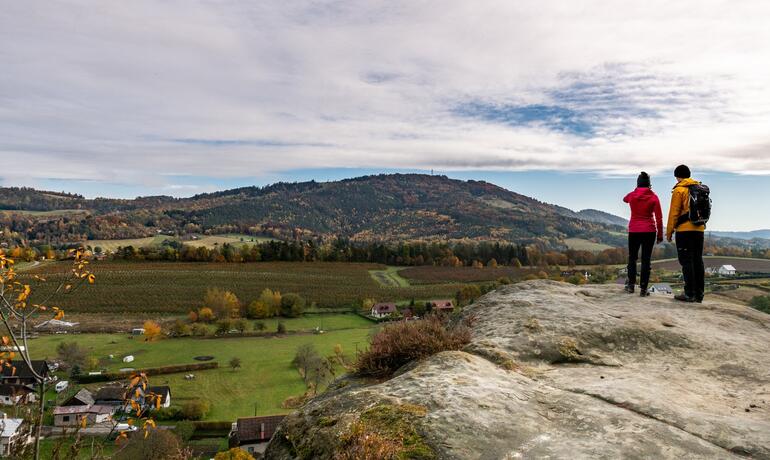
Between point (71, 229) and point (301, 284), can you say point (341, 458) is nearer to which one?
point (301, 284)

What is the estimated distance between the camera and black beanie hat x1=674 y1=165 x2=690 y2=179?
9.77m

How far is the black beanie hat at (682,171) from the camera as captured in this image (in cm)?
977

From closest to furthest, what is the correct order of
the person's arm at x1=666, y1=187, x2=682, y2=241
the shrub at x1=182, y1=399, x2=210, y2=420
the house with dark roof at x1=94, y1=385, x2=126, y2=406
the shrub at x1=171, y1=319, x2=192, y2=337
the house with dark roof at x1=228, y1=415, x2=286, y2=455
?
the person's arm at x1=666, y1=187, x2=682, y2=241, the house with dark roof at x1=228, y1=415, x2=286, y2=455, the shrub at x1=182, y1=399, x2=210, y2=420, the house with dark roof at x1=94, y1=385, x2=126, y2=406, the shrub at x1=171, y1=319, x2=192, y2=337

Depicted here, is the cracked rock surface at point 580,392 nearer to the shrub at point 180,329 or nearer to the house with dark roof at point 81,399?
the house with dark roof at point 81,399

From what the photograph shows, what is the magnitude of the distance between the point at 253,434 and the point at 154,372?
81.4 feet

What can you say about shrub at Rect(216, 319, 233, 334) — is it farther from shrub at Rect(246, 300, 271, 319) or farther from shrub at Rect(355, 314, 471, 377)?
shrub at Rect(355, 314, 471, 377)

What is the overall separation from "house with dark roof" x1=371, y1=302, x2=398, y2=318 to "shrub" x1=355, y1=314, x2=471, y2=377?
226ft

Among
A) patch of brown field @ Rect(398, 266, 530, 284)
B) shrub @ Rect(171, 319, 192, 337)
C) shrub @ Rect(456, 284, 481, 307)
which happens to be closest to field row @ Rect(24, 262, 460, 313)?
patch of brown field @ Rect(398, 266, 530, 284)

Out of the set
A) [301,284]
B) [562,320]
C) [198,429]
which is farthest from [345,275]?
[562,320]

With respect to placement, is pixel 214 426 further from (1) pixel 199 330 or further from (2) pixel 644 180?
(2) pixel 644 180

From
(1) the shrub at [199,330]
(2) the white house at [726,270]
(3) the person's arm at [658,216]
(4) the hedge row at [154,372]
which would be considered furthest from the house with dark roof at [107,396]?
(2) the white house at [726,270]

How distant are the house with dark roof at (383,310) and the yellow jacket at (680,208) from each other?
6645 cm

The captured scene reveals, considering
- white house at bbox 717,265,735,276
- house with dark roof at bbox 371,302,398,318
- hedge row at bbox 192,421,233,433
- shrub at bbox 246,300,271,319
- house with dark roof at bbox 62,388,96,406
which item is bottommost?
hedge row at bbox 192,421,233,433

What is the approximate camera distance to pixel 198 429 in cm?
4259
